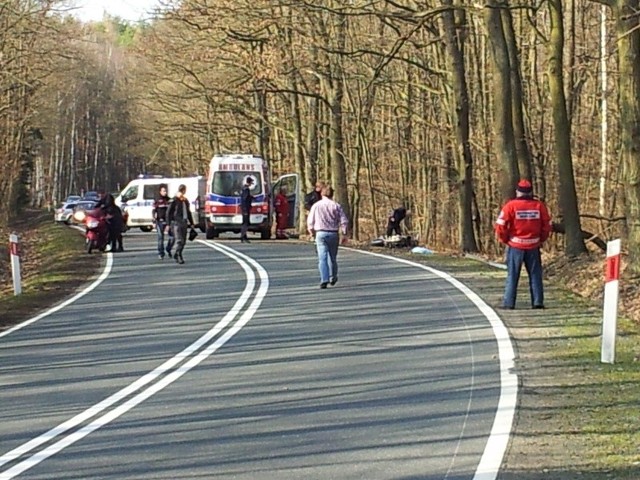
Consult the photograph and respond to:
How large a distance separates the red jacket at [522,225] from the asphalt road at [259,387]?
44.9 inches

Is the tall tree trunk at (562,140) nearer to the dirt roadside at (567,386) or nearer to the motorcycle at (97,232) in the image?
the dirt roadside at (567,386)

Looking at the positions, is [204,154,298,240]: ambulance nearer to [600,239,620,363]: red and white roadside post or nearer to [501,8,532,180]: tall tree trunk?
[501,8,532,180]: tall tree trunk

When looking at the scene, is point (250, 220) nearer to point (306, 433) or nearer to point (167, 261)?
point (167, 261)

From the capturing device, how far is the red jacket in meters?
15.3

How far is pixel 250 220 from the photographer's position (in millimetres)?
36969

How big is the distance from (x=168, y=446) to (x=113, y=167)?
347 feet

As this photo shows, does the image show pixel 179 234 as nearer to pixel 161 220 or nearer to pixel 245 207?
pixel 161 220

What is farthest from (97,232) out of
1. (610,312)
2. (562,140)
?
(610,312)

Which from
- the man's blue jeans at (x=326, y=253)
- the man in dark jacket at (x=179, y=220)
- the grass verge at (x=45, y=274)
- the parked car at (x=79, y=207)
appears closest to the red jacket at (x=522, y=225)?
the man's blue jeans at (x=326, y=253)

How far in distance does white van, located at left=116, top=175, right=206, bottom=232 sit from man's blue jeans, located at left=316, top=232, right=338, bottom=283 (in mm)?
25457

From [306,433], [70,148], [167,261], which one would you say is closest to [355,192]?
[167,261]

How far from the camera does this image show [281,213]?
39.8 metres

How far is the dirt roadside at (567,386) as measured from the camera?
736 centimetres

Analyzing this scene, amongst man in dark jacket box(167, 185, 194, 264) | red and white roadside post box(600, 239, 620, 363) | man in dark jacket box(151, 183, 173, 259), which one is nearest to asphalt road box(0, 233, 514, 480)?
red and white roadside post box(600, 239, 620, 363)
